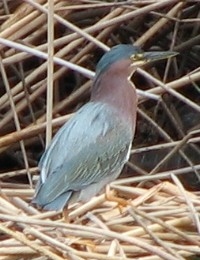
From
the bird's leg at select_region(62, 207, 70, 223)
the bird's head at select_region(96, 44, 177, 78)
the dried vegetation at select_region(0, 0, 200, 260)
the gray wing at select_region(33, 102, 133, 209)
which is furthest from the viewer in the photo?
the bird's head at select_region(96, 44, 177, 78)

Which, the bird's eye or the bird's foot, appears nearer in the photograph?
the bird's foot

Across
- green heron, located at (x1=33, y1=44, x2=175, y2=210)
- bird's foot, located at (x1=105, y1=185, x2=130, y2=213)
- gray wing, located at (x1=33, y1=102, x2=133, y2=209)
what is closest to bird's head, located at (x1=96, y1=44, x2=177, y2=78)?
green heron, located at (x1=33, y1=44, x2=175, y2=210)

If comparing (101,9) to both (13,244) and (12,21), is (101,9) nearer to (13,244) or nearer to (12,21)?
(12,21)

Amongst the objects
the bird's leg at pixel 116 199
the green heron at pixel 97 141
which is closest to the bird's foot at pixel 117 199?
the bird's leg at pixel 116 199

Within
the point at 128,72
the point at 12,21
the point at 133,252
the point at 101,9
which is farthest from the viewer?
the point at 101,9

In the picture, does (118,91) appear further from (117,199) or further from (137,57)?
(117,199)

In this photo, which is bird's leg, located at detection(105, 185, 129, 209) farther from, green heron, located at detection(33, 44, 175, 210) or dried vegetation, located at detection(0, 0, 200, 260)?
green heron, located at detection(33, 44, 175, 210)

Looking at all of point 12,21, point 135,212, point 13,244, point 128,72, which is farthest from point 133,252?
point 12,21
